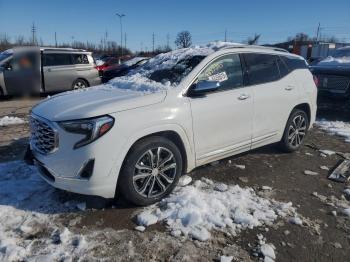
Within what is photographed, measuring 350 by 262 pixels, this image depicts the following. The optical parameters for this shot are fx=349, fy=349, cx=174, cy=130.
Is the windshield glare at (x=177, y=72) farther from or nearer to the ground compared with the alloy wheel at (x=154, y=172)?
farther from the ground

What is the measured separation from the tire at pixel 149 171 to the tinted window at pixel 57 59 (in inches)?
381

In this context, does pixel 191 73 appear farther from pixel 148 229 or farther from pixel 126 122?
pixel 148 229

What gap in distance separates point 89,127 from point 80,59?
10.6 meters

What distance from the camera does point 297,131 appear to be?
5.93 metres

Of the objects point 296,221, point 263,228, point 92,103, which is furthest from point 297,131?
point 92,103

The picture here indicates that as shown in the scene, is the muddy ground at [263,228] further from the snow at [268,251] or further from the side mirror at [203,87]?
the side mirror at [203,87]

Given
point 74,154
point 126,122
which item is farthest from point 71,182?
point 126,122

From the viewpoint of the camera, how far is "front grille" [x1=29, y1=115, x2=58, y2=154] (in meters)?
3.57

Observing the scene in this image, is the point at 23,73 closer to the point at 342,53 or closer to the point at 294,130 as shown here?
the point at 294,130


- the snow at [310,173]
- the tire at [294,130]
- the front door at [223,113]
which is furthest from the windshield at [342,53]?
the front door at [223,113]

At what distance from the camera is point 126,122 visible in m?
3.58

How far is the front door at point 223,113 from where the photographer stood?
4.23 metres

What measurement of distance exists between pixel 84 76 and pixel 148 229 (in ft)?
35.1

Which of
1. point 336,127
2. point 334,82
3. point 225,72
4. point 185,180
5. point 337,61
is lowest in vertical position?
point 336,127
